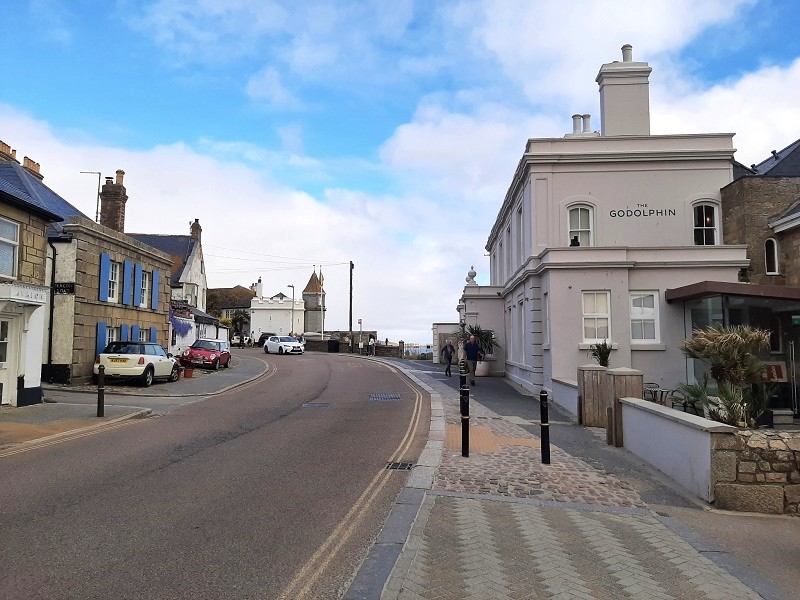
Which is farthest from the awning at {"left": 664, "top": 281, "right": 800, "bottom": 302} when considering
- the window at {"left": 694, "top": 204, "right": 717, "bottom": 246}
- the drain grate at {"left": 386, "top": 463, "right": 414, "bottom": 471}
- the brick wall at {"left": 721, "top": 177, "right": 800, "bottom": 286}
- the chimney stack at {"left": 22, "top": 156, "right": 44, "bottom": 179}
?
the chimney stack at {"left": 22, "top": 156, "right": 44, "bottom": 179}

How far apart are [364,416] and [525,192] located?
11.3 m

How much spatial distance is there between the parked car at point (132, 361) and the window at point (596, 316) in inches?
576

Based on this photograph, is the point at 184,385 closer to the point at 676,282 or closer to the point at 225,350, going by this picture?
the point at 225,350

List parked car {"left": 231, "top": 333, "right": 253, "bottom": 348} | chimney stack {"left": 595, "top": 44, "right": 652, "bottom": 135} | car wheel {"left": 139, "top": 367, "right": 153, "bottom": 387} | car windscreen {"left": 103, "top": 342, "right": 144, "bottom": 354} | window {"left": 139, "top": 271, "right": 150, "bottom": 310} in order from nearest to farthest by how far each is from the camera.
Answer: car windscreen {"left": 103, "top": 342, "right": 144, "bottom": 354}, car wheel {"left": 139, "top": 367, "right": 153, "bottom": 387}, chimney stack {"left": 595, "top": 44, "right": 652, "bottom": 135}, window {"left": 139, "top": 271, "right": 150, "bottom": 310}, parked car {"left": 231, "top": 333, "right": 253, "bottom": 348}

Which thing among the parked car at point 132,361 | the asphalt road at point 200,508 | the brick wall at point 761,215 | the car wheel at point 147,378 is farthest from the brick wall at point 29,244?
the brick wall at point 761,215

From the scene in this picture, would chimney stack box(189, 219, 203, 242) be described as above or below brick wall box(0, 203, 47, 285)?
above

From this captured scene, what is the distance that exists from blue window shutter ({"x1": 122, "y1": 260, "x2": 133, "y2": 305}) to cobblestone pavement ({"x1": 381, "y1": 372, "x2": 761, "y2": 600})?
1844 cm

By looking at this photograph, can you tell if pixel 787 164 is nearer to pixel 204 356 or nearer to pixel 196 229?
pixel 204 356

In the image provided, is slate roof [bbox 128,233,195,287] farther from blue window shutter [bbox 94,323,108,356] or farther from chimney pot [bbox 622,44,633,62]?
chimney pot [bbox 622,44,633,62]

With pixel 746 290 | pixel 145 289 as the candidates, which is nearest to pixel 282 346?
pixel 145 289

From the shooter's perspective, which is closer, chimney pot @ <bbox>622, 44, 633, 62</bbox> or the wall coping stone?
the wall coping stone

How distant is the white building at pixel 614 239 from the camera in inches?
704

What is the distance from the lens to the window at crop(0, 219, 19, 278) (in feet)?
46.5

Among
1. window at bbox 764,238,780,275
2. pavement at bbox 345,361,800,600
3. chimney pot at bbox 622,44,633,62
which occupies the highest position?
chimney pot at bbox 622,44,633,62
